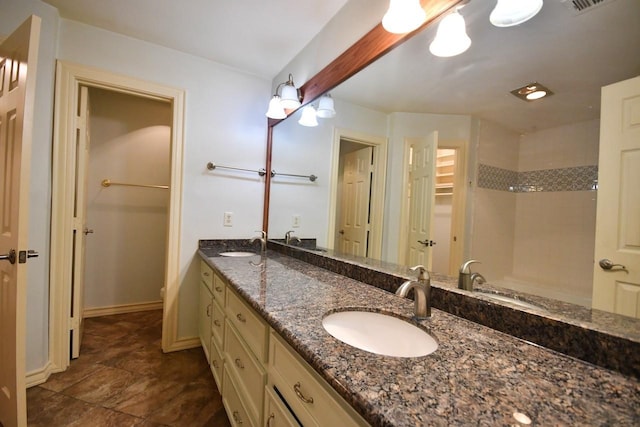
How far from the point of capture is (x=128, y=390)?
1648mm

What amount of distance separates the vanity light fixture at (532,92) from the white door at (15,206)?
1843mm

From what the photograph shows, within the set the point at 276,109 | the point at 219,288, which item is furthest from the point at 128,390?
the point at 276,109

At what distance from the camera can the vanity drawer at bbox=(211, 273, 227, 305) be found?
4.83 ft

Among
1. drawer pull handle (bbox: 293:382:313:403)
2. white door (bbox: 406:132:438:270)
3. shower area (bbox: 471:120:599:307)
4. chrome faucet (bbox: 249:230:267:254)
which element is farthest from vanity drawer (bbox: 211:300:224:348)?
shower area (bbox: 471:120:599:307)

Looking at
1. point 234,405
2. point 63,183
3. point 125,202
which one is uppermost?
point 63,183

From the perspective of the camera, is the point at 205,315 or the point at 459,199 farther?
the point at 205,315

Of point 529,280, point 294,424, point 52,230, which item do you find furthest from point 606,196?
point 52,230

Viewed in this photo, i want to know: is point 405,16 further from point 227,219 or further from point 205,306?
point 205,306

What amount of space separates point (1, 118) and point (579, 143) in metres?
2.28

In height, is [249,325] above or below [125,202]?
below

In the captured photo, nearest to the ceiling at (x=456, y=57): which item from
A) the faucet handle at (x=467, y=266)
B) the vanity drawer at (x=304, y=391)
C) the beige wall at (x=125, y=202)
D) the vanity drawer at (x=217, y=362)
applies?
the faucet handle at (x=467, y=266)

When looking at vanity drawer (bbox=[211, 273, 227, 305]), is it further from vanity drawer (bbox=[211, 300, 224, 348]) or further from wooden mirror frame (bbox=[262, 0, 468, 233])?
wooden mirror frame (bbox=[262, 0, 468, 233])

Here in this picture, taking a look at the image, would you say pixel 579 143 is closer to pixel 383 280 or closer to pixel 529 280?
pixel 529 280

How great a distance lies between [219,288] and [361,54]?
1491mm
